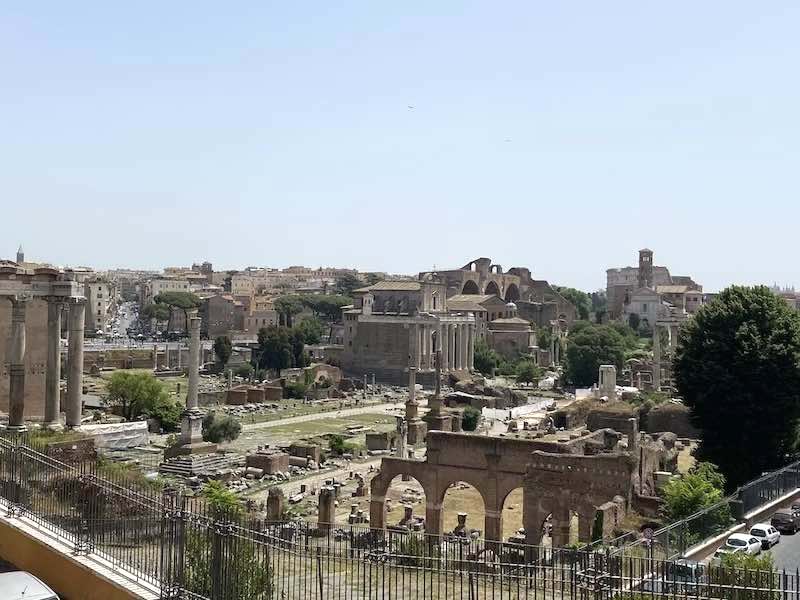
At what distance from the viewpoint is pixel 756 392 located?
23.8 metres

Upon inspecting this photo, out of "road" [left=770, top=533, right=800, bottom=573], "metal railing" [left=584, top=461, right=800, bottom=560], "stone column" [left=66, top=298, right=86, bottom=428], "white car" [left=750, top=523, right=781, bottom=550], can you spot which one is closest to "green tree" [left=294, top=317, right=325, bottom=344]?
"stone column" [left=66, top=298, right=86, bottom=428]

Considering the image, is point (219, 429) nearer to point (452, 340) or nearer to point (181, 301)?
point (452, 340)

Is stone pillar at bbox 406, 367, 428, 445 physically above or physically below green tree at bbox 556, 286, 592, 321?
below

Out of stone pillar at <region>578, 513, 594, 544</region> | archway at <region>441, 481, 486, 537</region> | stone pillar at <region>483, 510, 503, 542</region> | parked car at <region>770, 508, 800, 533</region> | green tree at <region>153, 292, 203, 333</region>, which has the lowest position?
archway at <region>441, 481, 486, 537</region>

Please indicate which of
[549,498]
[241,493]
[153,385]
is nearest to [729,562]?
[549,498]

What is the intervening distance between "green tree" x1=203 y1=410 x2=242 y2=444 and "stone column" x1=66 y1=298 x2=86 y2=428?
50.8 ft

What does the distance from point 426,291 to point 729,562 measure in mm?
67874

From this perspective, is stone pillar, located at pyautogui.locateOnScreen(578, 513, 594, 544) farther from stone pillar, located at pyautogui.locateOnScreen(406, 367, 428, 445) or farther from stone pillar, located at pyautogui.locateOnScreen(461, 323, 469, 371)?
stone pillar, located at pyautogui.locateOnScreen(461, 323, 469, 371)

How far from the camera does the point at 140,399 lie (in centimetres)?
4062

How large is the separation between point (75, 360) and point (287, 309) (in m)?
81.5

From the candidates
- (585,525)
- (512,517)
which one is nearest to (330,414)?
(512,517)

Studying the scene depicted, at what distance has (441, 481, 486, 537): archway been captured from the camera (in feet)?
82.5

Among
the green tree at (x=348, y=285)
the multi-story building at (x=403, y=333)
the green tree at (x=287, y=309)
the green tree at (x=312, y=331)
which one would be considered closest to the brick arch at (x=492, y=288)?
the green tree at (x=312, y=331)

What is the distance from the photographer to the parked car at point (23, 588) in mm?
8391
